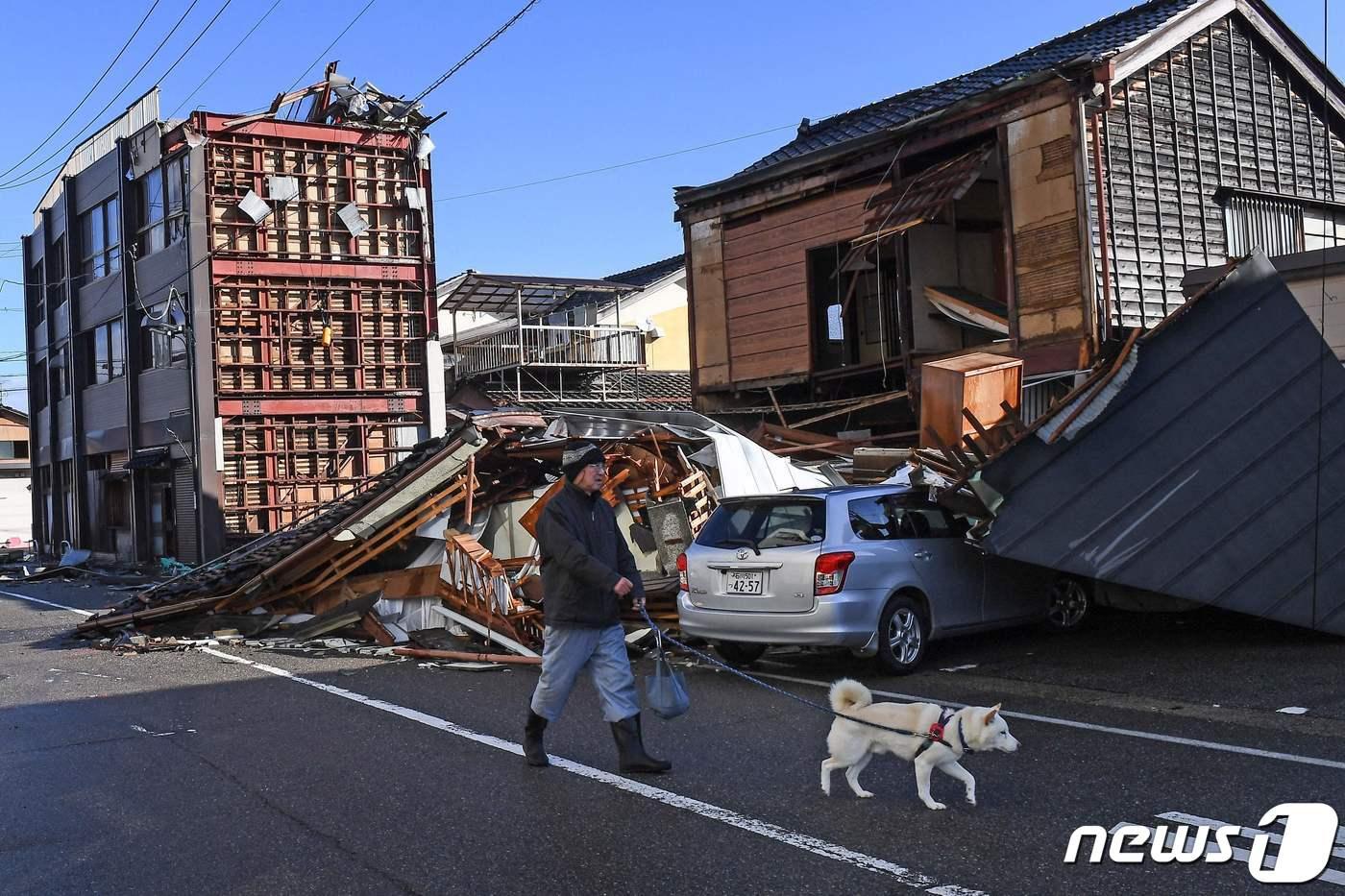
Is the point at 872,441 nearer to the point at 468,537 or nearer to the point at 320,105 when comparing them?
the point at 468,537

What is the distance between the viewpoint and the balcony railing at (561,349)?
114 feet

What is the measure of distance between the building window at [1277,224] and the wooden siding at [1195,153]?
16 cm

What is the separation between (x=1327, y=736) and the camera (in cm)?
698

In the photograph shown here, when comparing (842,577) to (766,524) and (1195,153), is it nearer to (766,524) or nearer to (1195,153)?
(766,524)

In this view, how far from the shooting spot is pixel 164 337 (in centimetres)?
2811

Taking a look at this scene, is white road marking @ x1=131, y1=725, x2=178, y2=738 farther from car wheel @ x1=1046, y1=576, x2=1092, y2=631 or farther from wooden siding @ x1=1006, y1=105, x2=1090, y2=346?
wooden siding @ x1=1006, y1=105, x2=1090, y2=346

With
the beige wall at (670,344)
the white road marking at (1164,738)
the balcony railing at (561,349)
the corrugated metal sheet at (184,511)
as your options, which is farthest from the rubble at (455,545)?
the beige wall at (670,344)

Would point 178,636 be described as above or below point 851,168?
below

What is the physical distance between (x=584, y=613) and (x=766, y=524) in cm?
352

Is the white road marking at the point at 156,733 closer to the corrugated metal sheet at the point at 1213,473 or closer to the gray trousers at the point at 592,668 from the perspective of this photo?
the gray trousers at the point at 592,668

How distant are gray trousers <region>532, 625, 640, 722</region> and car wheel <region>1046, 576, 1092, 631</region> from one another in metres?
6.10

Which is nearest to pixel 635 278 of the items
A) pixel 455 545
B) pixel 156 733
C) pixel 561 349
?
pixel 561 349

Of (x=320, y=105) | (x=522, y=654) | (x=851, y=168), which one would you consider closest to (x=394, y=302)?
(x=320, y=105)

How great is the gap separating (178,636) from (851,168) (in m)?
11.1
